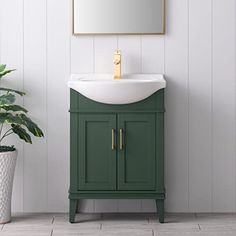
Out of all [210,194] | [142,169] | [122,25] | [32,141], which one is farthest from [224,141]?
[32,141]

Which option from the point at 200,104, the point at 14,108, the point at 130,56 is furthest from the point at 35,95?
the point at 200,104

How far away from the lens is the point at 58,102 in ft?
13.9

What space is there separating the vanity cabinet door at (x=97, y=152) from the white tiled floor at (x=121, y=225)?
252 mm

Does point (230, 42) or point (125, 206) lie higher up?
point (230, 42)

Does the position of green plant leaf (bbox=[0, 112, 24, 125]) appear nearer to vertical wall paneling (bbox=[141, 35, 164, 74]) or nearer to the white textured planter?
the white textured planter

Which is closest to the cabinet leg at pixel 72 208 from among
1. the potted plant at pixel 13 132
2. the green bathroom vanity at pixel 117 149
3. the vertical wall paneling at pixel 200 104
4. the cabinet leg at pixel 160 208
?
the green bathroom vanity at pixel 117 149

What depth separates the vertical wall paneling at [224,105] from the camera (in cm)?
418

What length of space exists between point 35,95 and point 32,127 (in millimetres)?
389

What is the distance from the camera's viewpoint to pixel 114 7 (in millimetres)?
4164

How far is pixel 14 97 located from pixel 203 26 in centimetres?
133

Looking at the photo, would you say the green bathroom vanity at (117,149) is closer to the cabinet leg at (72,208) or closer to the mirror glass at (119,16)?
the cabinet leg at (72,208)

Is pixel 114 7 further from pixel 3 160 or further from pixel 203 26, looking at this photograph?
pixel 3 160

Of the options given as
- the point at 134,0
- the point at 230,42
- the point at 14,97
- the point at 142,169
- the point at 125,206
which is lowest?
the point at 125,206

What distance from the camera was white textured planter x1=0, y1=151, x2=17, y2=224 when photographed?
154 inches
